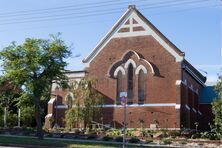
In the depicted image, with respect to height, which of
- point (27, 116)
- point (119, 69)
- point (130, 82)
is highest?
point (119, 69)

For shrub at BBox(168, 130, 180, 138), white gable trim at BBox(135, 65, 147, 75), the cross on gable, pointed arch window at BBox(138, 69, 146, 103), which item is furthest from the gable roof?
shrub at BBox(168, 130, 180, 138)

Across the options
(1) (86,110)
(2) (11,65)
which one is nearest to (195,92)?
(1) (86,110)

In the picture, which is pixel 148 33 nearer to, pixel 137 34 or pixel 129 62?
pixel 137 34

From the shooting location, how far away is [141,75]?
48.3m

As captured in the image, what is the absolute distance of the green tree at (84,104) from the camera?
45.2 metres

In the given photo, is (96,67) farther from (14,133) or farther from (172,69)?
(14,133)

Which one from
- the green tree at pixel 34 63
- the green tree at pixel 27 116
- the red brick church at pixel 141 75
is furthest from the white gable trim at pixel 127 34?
the green tree at pixel 34 63

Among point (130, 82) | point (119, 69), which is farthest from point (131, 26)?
point (130, 82)

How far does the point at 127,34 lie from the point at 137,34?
128 centimetres

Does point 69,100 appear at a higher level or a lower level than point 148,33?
lower

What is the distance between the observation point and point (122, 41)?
49656 millimetres

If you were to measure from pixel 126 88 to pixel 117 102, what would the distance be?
75.6 inches

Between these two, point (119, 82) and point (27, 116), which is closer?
point (119, 82)

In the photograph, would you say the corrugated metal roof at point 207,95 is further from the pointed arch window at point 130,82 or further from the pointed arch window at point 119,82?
the pointed arch window at point 119,82
